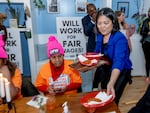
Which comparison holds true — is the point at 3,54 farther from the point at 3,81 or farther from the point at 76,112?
the point at 76,112

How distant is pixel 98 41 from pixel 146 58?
206 cm

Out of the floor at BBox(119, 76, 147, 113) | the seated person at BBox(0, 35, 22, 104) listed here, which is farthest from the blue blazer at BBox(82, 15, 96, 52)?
the seated person at BBox(0, 35, 22, 104)

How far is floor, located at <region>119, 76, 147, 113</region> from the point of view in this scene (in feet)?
9.38

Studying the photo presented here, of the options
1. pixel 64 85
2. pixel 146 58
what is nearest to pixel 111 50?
pixel 64 85

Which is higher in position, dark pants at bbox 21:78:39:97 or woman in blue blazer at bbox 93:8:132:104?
woman in blue blazer at bbox 93:8:132:104

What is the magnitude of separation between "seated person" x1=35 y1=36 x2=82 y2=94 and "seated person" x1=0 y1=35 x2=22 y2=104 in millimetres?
201

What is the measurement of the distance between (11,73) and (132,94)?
212 cm

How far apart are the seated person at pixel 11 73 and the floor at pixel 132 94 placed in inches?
61.7

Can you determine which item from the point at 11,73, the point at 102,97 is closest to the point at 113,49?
the point at 102,97

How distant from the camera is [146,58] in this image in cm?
367

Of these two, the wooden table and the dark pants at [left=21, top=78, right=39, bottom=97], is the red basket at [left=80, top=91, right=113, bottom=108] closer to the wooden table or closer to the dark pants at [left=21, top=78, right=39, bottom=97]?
the wooden table

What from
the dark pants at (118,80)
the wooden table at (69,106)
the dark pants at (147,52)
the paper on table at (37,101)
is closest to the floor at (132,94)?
the dark pants at (147,52)

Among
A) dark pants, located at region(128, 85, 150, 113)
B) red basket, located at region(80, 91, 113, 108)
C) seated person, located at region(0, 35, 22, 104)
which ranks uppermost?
seated person, located at region(0, 35, 22, 104)

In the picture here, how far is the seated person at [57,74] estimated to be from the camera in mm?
1825
